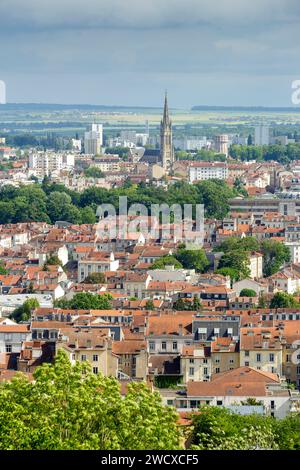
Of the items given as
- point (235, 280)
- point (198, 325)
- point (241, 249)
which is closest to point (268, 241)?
point (241, 249)

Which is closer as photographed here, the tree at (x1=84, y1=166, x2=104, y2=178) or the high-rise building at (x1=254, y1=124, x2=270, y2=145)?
the tree at (x1=84, y1=166, x2=104, y2=178)

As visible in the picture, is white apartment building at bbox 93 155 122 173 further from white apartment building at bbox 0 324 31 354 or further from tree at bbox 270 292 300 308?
white apartment building at bbox 0 324 31 354

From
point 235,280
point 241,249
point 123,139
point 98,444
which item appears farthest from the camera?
point 123,139

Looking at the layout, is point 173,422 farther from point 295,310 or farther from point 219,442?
point 295,310

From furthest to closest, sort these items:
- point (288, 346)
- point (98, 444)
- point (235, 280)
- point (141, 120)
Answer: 1. point (141, 120)
2. point (235, 280)
3. point (288, 346)
4. point (98, 444)

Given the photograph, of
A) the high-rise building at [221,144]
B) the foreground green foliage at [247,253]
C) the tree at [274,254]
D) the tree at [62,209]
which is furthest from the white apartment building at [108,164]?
the tree at [274,254]

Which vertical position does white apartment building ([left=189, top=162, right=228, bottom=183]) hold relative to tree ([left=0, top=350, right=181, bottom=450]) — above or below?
below

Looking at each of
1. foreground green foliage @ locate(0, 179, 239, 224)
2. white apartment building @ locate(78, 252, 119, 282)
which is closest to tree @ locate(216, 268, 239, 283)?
white apartment building @ locate(78, 252, 119, 282)
